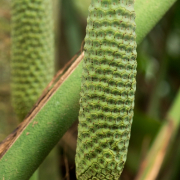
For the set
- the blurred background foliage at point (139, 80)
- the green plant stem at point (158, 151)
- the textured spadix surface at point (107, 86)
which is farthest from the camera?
the blurred background foliage at point (139, 80)

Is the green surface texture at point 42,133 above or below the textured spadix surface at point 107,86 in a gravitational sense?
below

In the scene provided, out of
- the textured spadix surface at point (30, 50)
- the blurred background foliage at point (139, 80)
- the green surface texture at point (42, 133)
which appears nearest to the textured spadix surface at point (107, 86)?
the green surface texture at point (42, 133)

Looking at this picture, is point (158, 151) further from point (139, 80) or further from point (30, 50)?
point (139, 80)

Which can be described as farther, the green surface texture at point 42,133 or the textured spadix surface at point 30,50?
the textured spadix surface at point 30,50

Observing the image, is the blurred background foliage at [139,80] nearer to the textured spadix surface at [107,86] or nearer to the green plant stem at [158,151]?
the green plant stem at [158,151]

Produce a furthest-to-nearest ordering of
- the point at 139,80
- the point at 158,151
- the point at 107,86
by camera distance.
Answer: the point at 139,80, the point at 158,151, the point at 107,86

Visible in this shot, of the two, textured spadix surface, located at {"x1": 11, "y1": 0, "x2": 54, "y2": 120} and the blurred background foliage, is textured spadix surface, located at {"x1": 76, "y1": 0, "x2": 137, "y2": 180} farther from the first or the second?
the blurred background foliage

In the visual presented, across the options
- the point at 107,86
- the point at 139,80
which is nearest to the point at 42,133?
the point at 107,86
